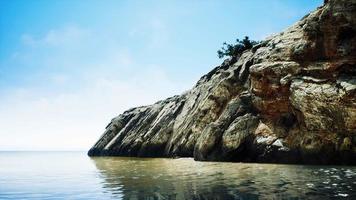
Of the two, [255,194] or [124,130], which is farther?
[124,130]

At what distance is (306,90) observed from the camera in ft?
115

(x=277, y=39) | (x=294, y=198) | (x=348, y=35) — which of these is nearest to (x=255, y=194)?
(x=294, y=198)

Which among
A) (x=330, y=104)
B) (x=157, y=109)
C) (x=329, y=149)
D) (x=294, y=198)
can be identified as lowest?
(x=294, y=198)

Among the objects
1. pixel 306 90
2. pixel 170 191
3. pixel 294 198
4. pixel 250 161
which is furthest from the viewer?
pixel 250 161

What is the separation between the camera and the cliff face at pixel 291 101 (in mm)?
32812

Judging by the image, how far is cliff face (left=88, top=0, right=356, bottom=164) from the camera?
32812 mm

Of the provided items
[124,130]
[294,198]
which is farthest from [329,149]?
[124,130]

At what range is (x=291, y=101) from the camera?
3728 cm

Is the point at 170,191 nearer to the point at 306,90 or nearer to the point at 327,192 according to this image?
the point at 327,192

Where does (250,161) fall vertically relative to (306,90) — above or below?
below

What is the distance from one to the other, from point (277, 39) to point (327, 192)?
32.5 metres

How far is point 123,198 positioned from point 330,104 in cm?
2451

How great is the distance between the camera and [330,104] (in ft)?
107

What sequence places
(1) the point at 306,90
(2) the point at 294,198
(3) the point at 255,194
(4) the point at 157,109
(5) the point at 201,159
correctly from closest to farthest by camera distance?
(2) the point at 294,198 < (3) the point at 255,194 < (1) the point at 306,90 < (5) the point at 201,159 < (4) the point at 157,109
